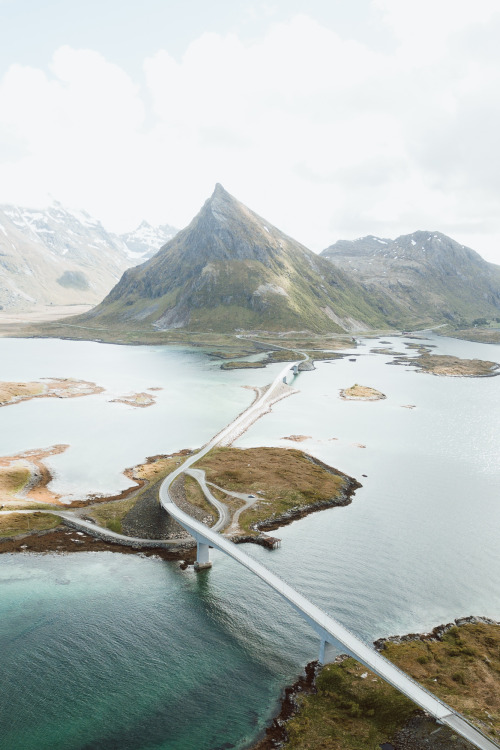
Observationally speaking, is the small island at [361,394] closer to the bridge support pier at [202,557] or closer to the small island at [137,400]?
the small island at [137,400]

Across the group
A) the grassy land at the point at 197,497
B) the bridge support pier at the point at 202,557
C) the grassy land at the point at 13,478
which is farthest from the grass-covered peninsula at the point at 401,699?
the grassy land at the point at 13,478

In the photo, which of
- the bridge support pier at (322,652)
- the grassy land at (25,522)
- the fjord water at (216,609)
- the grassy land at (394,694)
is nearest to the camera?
the grassy land at (394,694)

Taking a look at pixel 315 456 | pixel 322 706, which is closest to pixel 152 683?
pixel 322 706

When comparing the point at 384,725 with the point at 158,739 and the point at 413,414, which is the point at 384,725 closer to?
the point at 158,739

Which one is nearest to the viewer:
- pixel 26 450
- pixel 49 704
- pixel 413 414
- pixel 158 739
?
pixel 158 739

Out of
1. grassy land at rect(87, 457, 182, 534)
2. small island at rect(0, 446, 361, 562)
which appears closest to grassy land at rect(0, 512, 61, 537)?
small island at rect(0, 446, 361, 562)
